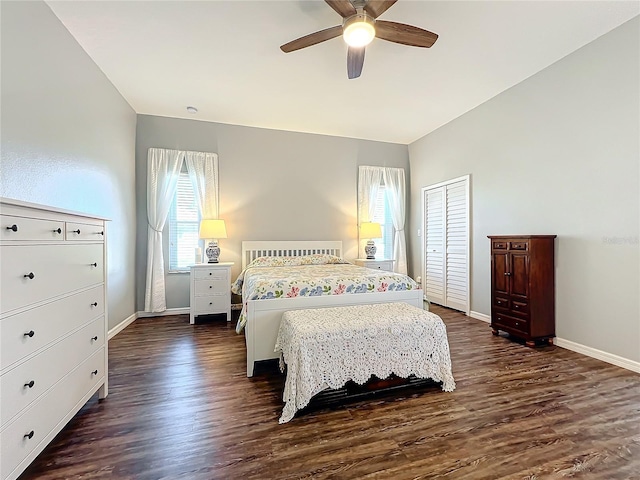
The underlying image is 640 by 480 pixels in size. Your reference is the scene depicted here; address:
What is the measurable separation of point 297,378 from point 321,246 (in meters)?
3.26

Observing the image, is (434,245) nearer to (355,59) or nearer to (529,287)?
(529,287)

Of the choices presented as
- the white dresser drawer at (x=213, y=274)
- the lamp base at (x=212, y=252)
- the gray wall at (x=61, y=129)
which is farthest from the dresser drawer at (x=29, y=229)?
the lamp base at (x=212, y=252)

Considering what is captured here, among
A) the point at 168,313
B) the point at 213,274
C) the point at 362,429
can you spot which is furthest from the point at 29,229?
the point at 168,313

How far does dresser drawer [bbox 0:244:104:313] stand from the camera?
122 centimetres

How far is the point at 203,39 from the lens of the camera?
8.87ft

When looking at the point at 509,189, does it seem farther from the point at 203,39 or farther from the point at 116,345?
the point at 116,345

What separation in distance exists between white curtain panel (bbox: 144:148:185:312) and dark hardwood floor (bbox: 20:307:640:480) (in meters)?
1.77

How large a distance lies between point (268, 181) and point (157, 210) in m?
1.71

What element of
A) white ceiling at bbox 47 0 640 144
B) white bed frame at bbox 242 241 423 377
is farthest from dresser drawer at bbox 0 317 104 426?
white ceiling at bbox 47 0 640 144

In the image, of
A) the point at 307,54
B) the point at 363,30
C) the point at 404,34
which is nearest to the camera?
the point at 363,30

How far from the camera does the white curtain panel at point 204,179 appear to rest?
177 inches

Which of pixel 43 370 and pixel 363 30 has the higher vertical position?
pixel 363 30

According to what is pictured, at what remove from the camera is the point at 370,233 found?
502cm

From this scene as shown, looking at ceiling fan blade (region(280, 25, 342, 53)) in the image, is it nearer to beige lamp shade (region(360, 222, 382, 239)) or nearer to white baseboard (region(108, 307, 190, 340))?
beige lamp shade (region(360, 222, 382, 239))
